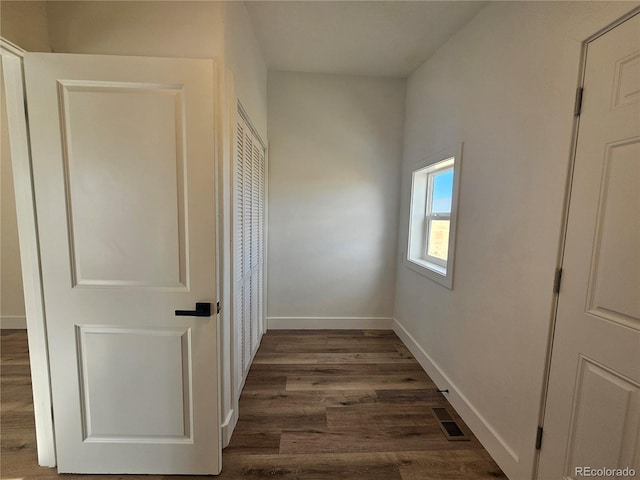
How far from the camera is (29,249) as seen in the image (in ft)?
4.06

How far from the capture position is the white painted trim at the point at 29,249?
3.81 ft

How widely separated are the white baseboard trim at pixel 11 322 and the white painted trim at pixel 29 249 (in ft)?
8.27

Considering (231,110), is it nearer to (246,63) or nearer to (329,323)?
(246,63)

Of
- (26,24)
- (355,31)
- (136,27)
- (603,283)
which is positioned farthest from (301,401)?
(355,31)

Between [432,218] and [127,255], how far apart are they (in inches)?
98.8

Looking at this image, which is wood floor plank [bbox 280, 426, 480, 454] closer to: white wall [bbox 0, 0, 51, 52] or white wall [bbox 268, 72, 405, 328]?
white wall [bbox 268, 72, 405, 328]

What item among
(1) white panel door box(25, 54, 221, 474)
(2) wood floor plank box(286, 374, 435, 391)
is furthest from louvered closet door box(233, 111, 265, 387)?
(2) wood floor plank box(286, 374, 435, 391)

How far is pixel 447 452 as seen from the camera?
1.57 metres

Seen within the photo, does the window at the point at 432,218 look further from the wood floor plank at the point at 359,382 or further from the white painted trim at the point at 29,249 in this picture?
the white painted trim at the point at 29,249

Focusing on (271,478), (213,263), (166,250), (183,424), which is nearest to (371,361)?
(271,478)

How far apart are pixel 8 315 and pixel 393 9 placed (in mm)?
4948

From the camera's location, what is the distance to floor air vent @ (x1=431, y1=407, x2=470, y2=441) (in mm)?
1667

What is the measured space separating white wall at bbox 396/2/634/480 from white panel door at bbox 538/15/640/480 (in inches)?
2.9

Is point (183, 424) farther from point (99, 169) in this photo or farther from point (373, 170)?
point (373, 170)
